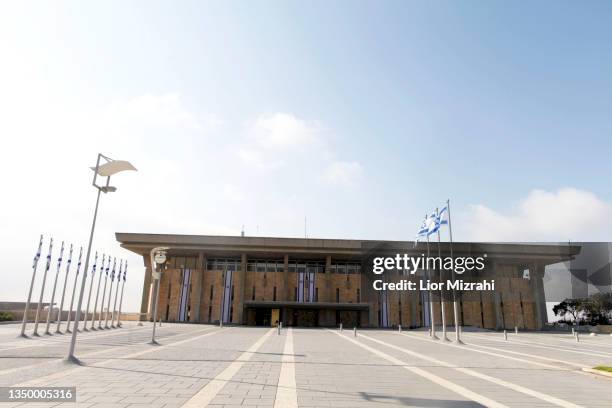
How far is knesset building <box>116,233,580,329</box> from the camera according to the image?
59406mm

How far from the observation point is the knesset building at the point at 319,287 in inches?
2339

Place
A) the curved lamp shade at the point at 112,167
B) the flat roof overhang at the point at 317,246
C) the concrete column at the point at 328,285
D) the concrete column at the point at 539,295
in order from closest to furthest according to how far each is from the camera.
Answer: the curved lamp shade at the point at 112,167
the flat roof overhang at the point at 317,246
the concrete column at the point at 328,285
the concrete column at the point at 539,295

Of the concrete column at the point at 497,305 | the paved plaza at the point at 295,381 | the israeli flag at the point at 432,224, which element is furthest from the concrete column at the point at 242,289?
the paved plaza at the point at 295,381

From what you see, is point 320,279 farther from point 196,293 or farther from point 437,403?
point 437,403

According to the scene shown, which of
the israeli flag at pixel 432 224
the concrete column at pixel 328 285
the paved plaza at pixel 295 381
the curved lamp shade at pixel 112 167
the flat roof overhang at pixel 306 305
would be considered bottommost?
the paved plaza at pixel 295 381

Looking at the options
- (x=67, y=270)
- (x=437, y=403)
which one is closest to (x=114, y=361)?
(x=437, y=403)

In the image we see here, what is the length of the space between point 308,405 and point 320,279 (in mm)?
54677

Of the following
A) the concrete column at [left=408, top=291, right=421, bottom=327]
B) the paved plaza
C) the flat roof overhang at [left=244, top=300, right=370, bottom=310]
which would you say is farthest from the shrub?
the concrete column at [left=408, top=291, right=421, bottom=327]

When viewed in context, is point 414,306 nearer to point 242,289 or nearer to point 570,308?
point 242,289

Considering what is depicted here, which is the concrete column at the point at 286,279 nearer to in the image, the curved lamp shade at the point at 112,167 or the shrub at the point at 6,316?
the shrub at the point at 6,316

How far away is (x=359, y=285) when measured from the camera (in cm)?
6153

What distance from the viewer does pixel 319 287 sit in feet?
202

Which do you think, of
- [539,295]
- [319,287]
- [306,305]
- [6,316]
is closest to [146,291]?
[6,316]

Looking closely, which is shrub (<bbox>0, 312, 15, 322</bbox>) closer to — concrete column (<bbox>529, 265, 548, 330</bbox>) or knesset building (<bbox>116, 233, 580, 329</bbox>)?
knesset building (<bbox>116, 233, 580, 329</bbox>)
